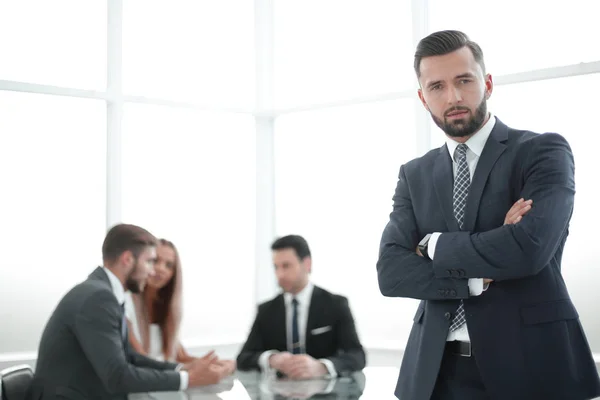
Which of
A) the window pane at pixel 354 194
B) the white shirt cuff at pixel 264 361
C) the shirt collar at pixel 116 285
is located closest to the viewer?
the shirt collar at pixel 116 285

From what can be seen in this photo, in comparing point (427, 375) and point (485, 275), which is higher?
point (485, 275)

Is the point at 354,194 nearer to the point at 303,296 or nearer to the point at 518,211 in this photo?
the point at 303,296

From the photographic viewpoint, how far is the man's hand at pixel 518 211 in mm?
1917

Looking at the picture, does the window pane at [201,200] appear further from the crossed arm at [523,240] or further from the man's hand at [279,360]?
the crossed arm at [523,240]

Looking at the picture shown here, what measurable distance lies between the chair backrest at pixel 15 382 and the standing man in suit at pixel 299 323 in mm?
1306

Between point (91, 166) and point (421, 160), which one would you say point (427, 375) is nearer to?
point (421, 160)

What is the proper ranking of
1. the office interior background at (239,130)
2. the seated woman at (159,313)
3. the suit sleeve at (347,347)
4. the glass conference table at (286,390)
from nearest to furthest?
1. the glass conference table at (286,390)
2. the suit sleeve at (347,347)
3. the seated woman at (159,313)
4. the office interior background at (239,130)

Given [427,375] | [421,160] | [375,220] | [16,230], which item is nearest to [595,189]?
[375,220]

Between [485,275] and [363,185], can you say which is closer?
[485,275]

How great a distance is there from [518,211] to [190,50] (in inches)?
174

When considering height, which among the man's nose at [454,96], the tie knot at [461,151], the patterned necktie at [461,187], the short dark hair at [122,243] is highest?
the man's nose at [454,96]

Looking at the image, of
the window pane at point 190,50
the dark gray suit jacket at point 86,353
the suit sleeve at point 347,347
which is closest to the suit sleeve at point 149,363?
the dark gray suit jacket at point 86,353

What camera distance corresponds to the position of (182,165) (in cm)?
584

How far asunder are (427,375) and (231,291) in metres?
4.33
